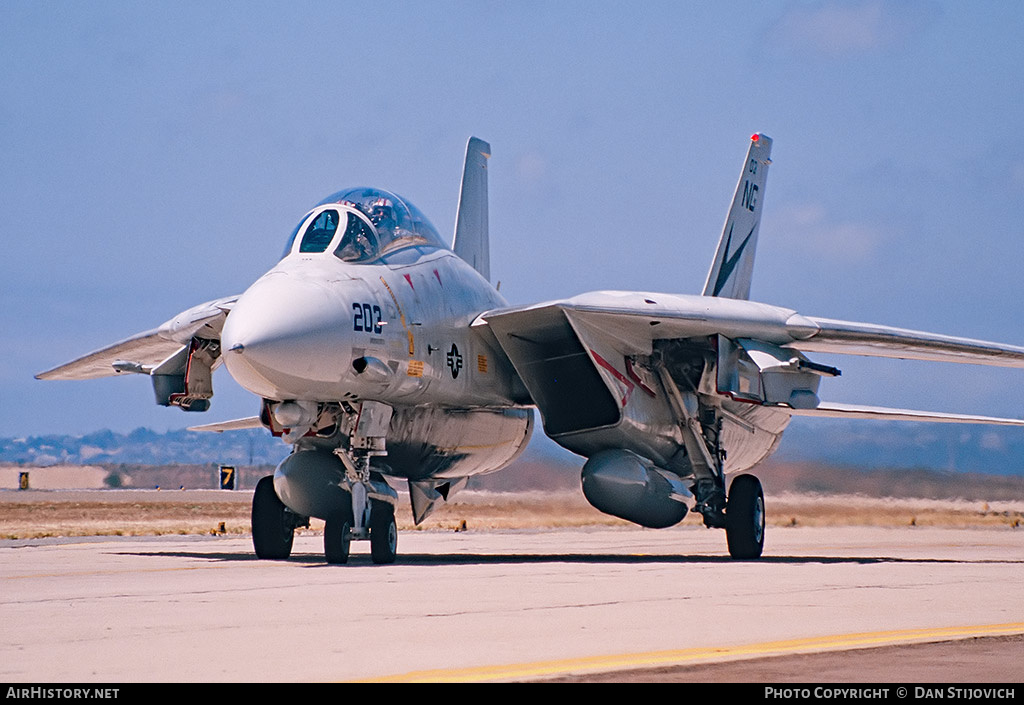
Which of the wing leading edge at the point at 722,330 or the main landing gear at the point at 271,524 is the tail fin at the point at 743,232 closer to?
the wing leading edge at the point at 722,330

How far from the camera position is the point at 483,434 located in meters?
15.7

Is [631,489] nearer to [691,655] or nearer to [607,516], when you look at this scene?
[691,655]

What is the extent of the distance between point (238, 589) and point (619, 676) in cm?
458

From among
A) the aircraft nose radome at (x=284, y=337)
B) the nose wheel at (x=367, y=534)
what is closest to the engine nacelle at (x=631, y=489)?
the nose wheel at (x=367, y=534)

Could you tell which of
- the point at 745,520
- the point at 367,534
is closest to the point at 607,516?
the point at 745,520

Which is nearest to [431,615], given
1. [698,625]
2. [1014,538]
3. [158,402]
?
[698,625]

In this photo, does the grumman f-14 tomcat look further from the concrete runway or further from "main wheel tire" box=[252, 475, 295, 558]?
the concrete runway

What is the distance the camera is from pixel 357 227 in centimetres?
1301

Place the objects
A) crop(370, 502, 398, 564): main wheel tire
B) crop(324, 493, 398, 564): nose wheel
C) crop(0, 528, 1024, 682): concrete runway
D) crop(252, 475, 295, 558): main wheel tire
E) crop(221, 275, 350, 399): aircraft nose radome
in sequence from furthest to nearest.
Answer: crop(252, 475, 295, 558): main wheel tire < crop(370, 502, 398, 564): main wheel tire < crop(324, 493, 398, 564): nose wheel < crop(221, 275, 350, 399): aircraft nose radome < crop(0, 528, 1024, 682): concrete runway

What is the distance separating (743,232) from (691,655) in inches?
556

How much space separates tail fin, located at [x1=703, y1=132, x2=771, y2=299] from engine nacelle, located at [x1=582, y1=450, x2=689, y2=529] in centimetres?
476

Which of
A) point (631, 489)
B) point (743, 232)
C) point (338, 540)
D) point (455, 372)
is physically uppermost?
Answer: point (743, 232)

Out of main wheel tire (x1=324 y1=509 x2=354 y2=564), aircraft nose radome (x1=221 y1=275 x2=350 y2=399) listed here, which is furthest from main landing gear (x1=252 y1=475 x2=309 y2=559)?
aircraft nose radome (x1=221 y1=275 x2=350 y2=399)

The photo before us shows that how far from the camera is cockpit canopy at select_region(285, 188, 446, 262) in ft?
42.2
